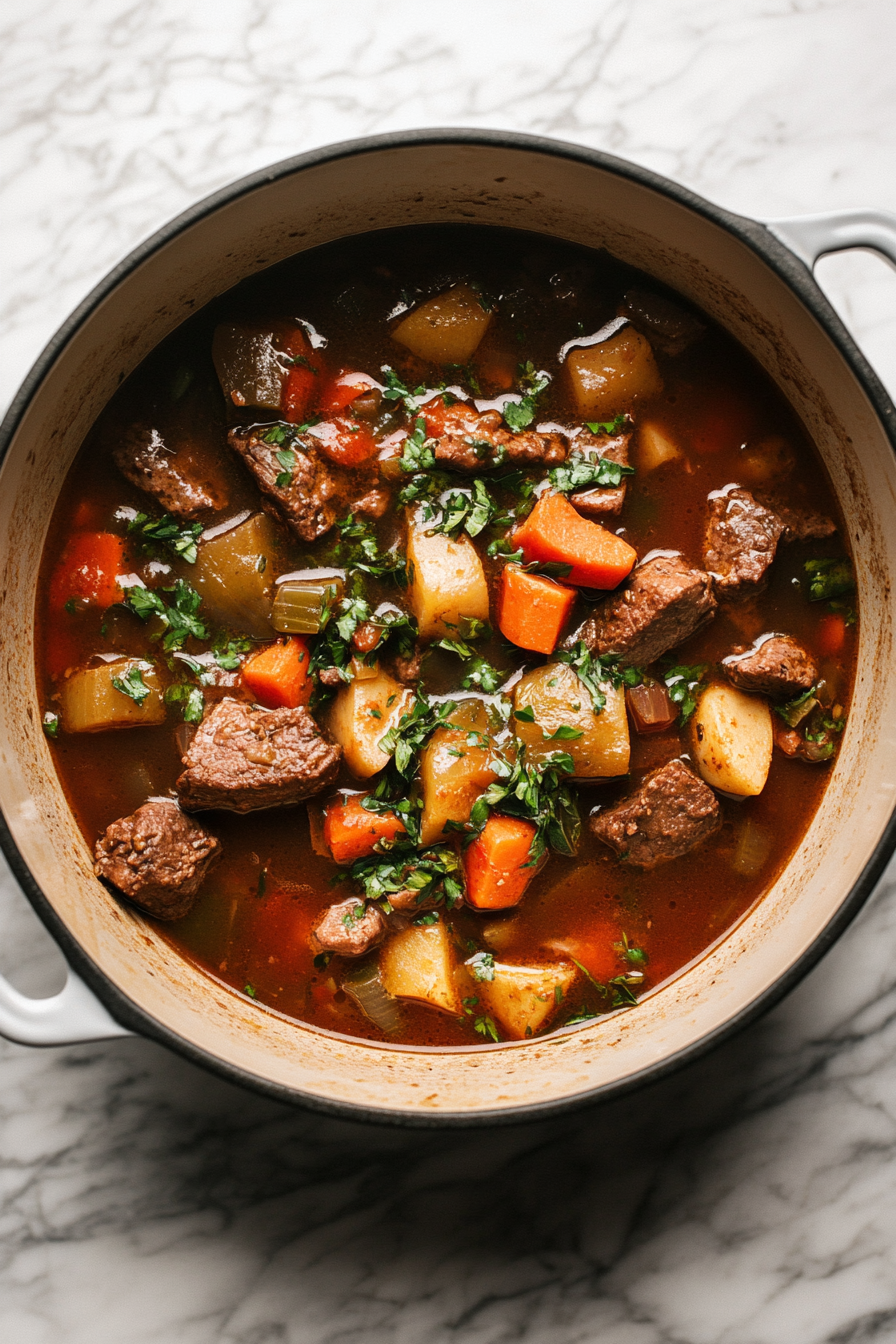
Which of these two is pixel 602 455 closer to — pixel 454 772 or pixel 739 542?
pixel 739 542

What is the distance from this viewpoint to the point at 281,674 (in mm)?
3279

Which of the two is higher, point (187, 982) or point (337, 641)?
point (337, 641)

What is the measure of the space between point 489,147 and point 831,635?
6.05ft

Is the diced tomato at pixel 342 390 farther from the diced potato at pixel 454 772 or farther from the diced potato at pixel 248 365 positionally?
the diced potato at pixel 454 772

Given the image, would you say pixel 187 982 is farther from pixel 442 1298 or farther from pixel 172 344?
pixel 172 344

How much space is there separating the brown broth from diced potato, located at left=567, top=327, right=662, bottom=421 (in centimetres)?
7

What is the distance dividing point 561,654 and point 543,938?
94cm

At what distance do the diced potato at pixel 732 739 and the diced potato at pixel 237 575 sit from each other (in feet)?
4.82

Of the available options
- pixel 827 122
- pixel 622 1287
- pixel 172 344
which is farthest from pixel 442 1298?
pixel 827 122

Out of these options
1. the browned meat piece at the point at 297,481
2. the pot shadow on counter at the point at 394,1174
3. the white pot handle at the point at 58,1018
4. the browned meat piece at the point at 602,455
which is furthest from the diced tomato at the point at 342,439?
the pot shadow on counter at the point at 394,1174

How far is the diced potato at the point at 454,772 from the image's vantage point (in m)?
3.30

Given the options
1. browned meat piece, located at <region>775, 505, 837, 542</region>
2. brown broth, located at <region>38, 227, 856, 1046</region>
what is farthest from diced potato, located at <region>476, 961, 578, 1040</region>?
browned meat piece, located at <region>775, 505, 837, 542</region>

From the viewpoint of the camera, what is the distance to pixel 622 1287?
3.45 meters

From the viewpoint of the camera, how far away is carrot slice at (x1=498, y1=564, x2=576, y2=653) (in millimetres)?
3281
